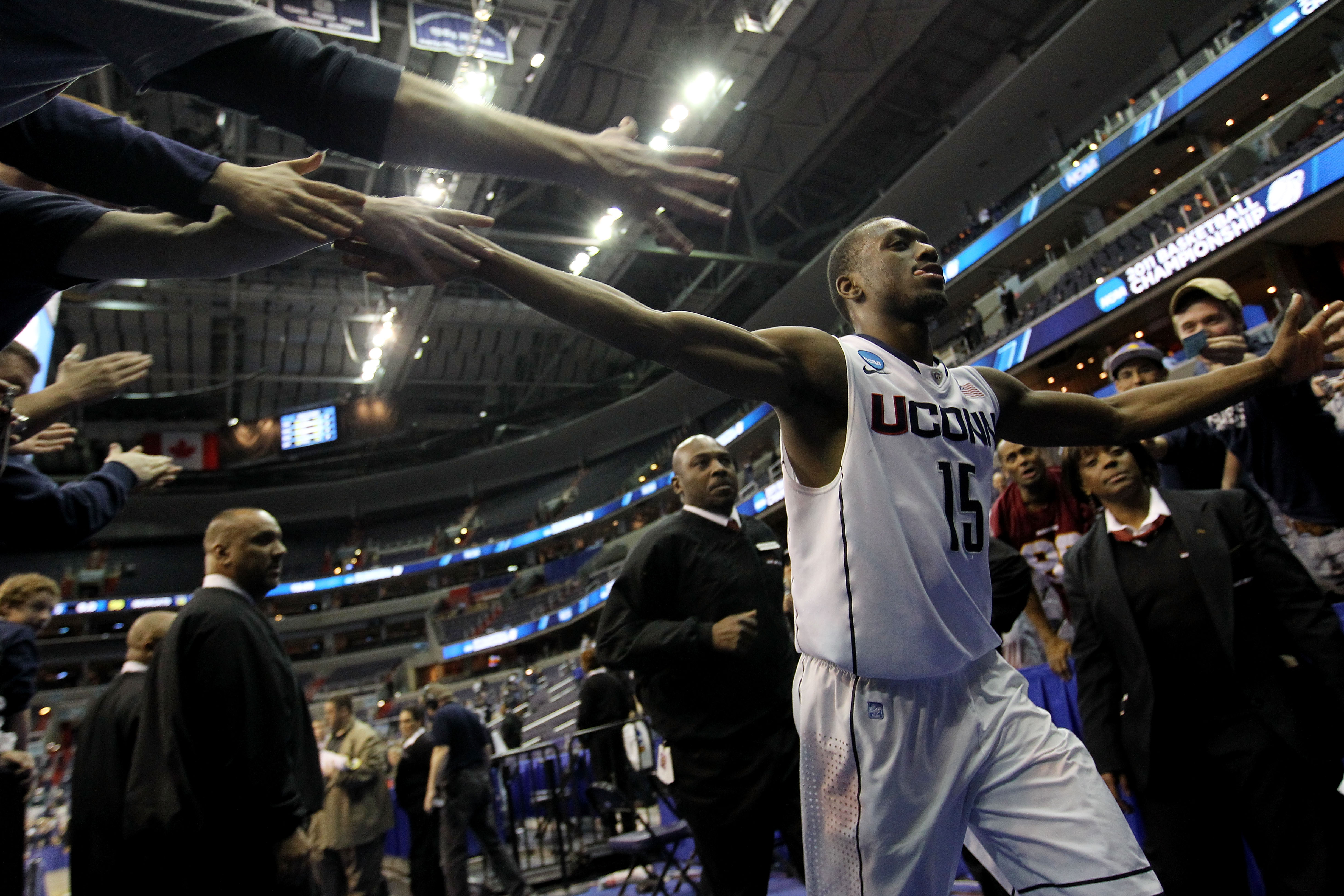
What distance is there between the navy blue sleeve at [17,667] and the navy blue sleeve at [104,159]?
2.82 m

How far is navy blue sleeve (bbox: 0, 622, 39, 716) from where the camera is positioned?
3.43 m

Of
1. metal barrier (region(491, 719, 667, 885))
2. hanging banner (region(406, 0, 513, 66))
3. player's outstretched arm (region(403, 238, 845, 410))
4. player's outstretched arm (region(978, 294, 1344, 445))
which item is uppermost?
hanging banner (region(406, 0, 513, 66))

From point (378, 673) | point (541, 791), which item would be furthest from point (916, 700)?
point (378, 673)

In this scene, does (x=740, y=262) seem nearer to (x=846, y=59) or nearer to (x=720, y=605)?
(x=846, y=59)

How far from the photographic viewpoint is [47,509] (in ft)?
7.48

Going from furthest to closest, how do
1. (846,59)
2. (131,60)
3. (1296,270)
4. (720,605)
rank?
1. (846,59)
2. (1296,270)
3. (720,605)
4. (131,60)

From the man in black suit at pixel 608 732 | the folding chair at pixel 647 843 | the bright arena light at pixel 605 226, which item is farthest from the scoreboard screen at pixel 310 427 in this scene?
the folding chair at pixel 647 843

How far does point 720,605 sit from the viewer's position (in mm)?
3232

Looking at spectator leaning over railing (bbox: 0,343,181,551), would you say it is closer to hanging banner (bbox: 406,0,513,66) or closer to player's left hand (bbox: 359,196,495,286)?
player's left hand (bbox: 359,196,495,286)

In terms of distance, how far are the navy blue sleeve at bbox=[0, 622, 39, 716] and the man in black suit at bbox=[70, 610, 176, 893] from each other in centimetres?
82

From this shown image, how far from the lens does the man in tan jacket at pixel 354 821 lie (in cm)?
608

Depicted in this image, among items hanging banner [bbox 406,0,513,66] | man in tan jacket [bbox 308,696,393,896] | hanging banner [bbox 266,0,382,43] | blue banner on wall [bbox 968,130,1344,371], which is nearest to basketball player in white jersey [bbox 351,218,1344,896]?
man in tan jacket [bbox 308,696,393,896]

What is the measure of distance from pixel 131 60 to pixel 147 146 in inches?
10.9

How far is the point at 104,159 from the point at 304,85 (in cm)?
51
